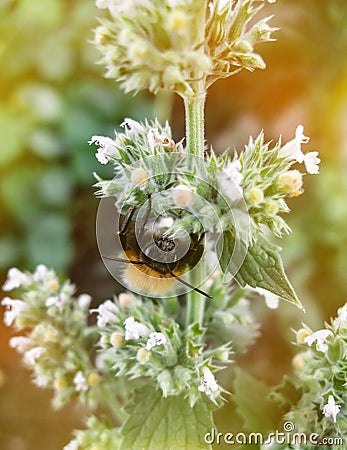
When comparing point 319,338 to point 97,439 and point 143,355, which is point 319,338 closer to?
point 143,355

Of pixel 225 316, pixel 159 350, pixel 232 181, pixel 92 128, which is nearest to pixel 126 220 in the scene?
pixel 232 181

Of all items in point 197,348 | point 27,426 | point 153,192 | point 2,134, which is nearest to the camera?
point 153,192

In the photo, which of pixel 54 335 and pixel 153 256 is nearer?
pixel 153 256

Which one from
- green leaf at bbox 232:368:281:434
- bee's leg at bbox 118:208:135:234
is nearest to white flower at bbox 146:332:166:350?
bee's leg at bbox 118:208:135:234

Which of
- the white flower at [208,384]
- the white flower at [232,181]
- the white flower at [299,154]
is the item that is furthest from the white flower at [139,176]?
the white flower at [208,384]

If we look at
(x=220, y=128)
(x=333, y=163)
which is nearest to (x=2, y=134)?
(x=220, y=128)

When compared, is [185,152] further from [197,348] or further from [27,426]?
[27,426]

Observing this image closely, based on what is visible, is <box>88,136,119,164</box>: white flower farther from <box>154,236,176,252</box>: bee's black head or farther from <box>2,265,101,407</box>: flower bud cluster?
<box>2,265,101,407</box>: flower bud cluster
